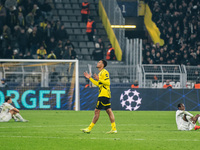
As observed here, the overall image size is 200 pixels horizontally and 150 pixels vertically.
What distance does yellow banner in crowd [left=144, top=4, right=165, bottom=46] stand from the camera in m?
35.0

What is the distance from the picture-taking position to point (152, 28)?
1409 inches

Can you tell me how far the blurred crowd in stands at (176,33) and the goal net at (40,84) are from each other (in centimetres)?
Answer: 608

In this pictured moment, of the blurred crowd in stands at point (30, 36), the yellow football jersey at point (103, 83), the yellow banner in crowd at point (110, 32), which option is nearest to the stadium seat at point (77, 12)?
the yellow banner in crowd at point (110, 32)

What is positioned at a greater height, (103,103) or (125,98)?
(103,103)

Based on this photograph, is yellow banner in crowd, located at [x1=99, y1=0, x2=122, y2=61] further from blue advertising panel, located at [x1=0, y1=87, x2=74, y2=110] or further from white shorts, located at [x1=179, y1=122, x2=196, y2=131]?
white shorts, located at [x1=179, y1=122, x2=196, y2=131]

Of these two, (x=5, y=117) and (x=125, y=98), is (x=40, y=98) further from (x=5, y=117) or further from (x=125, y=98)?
(x=5, y=117)

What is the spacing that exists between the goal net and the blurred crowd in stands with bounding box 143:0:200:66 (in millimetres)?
6076

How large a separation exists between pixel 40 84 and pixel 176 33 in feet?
39.6

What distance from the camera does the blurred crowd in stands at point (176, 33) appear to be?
2972cm

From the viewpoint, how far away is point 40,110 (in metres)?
24.0

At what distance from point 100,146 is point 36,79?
50.6ft

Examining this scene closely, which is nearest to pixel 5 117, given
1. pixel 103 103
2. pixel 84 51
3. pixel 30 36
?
pixel 103 103

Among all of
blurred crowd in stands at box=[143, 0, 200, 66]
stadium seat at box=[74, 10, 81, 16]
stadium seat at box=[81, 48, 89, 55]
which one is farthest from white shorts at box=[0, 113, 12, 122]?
stadium seat at box=[74, 10, 81, 16]

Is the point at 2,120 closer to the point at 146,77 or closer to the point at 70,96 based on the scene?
the point at 70,96
